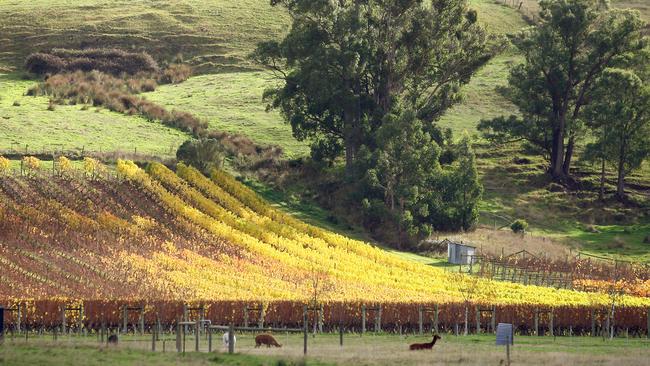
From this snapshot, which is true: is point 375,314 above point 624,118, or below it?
below

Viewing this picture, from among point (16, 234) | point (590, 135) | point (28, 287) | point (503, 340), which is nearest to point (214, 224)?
point (16, 234)

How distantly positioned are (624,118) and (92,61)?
202 ft

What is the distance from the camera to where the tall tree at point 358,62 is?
118875mm

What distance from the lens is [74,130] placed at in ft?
389

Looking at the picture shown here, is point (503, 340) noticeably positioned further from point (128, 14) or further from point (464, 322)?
point (128, 14)

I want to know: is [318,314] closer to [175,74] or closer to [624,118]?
[624,118]

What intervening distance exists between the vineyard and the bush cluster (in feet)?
162

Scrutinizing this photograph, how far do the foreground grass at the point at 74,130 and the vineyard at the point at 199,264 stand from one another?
30.7 ft

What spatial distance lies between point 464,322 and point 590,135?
60642mm

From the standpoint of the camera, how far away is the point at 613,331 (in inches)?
2886

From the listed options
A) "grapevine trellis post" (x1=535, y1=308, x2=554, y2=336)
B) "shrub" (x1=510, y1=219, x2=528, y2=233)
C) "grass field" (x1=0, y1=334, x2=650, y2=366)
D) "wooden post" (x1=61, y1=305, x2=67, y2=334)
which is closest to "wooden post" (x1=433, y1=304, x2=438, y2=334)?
"grapevine trellis post" (x1=535, y1=308, x2=554, y2=336)

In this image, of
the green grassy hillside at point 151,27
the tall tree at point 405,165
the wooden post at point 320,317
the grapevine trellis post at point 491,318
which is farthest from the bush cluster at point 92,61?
the grapevine trellis post at point 491,318

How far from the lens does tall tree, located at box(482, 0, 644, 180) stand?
126 meters

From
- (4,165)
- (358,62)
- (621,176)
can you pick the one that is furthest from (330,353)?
(621,176)
